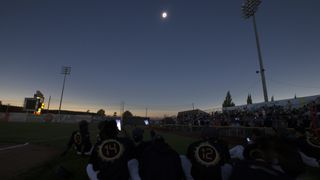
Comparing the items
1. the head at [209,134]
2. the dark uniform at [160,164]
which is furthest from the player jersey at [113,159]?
the head at [209,134]

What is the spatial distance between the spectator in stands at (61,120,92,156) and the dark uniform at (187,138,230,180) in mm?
5676

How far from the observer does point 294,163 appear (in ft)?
7.74

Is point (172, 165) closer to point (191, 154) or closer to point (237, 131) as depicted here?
point (191, 154)

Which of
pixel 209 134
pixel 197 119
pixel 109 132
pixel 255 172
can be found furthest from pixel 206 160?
pixel 197 119

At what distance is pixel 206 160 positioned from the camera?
3656mm

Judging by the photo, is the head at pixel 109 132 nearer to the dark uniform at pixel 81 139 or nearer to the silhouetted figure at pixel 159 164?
the silhouetted figure at pixel 159 164

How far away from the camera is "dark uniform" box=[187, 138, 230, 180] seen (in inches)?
141

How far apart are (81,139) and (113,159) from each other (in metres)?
5.32

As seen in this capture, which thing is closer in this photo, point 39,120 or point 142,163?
point 142,163

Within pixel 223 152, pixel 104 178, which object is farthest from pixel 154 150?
pixel 223 152

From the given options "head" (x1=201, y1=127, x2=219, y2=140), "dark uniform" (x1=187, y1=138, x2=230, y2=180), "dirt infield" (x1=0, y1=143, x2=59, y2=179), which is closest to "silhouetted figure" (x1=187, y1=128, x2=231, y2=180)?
"dark uniform" (x1=187, y1=138, x2=230, y2=180)

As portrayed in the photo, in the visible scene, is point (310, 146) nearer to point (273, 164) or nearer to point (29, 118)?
point (273, 164)

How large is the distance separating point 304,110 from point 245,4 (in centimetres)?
2311

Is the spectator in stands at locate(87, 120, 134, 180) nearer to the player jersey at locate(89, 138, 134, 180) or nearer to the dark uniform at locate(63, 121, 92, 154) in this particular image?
the player jersey at locate(89, 138, 134, 180)
